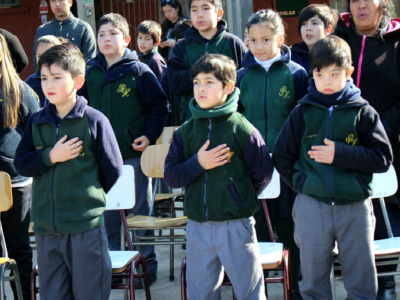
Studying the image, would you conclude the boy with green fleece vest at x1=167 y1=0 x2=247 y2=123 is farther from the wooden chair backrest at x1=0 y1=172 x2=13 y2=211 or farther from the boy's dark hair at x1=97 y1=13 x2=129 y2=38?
the wooden chair backrest at x1=0 y1=172 x2=13 y2=211

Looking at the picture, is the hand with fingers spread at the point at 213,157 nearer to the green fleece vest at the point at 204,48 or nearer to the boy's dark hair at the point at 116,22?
the green fleece vest at the point at 204,48

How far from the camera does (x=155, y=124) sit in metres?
4.43

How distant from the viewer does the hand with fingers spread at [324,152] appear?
305 cm

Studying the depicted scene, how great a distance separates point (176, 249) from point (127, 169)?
5.38ft

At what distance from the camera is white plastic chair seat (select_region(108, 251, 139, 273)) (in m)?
3.30

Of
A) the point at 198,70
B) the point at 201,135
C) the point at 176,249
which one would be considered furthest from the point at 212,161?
the point at 176,249

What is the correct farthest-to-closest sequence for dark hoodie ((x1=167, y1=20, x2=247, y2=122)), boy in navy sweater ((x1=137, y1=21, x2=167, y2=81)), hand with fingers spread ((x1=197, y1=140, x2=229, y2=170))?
boy in navy sweater ((x1=137, y1=21, x2=167, y2=81))
dark hoodie ((x1=167, y1=20, x2=247, y2=122))
hand with fingers spread ((x1=197, y1=140, x2=229, y2=170))

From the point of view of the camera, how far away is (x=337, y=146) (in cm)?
305

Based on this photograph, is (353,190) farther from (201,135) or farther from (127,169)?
(127,169)

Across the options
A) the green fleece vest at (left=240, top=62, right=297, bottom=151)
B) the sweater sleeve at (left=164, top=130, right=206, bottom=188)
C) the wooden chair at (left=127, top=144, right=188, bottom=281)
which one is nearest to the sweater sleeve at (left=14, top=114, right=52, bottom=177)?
the sweater sleeve at (left=164, top=130, right=206, bottom=188)

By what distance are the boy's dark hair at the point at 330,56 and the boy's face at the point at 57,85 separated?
1238 millimetres

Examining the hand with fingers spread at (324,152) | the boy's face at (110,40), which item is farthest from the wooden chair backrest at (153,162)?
the hand with fingers spread at (324,152)

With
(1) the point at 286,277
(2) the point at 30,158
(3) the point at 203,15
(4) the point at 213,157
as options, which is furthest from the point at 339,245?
(3) the point at 203,15

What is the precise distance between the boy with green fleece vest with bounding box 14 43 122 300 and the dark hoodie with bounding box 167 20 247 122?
4.07 ft
